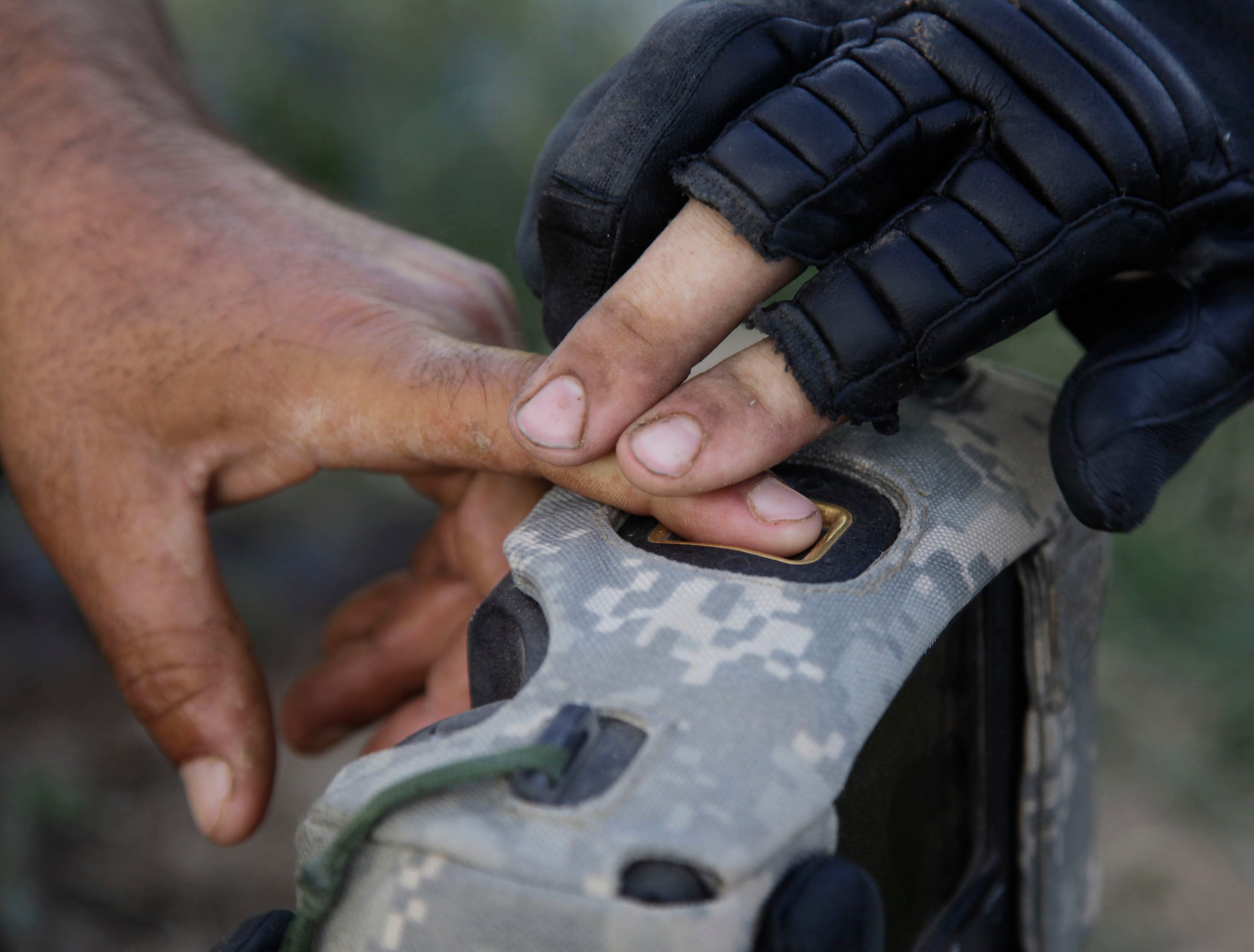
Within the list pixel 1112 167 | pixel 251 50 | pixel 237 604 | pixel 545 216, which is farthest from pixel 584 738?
pixel 251 50

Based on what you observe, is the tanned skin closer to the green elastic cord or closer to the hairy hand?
the hairy hand

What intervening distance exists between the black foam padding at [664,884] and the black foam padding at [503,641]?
0.21m

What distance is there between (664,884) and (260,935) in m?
0.30

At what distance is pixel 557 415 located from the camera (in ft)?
2.67

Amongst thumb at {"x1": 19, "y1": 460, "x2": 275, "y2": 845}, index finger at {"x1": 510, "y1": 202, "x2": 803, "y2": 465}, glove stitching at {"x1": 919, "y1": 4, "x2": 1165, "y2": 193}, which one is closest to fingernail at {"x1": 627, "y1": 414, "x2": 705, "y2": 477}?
index finger at {"x1": 510, "y1": 202, "x2": 803, "y2": 465}

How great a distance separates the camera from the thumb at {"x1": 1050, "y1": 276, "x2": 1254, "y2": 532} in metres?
0.86

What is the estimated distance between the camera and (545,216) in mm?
859

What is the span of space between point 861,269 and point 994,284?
0.34 ft

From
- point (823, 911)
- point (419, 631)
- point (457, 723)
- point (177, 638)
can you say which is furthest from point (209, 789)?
point (823, 911)

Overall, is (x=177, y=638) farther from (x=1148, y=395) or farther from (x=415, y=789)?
(x=1148, y=395)

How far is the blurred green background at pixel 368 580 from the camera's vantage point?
1.97 m

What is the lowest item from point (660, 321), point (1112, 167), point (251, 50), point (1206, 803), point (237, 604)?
point (237, 604)

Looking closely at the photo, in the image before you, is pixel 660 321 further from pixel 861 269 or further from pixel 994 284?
pixel 994 284

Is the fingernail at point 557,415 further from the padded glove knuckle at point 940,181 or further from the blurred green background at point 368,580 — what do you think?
the blurred green background at point 368,580
